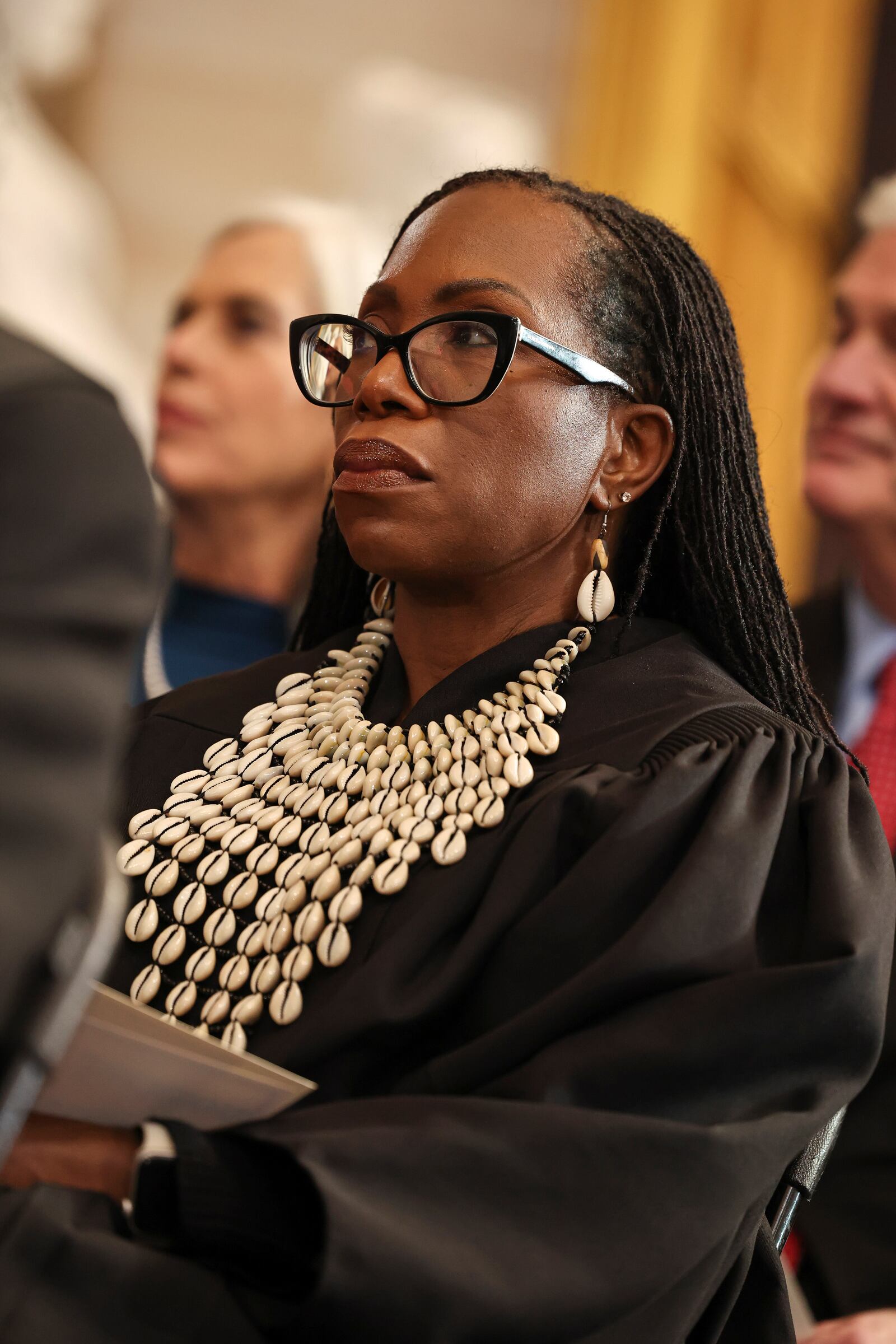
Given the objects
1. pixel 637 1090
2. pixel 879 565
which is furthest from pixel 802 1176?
pixel 879 565

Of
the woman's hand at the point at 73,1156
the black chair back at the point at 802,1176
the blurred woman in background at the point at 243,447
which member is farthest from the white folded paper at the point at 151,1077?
the blurred woman in background at the point at 243,447

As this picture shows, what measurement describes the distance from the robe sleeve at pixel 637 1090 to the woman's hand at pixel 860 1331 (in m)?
0.34

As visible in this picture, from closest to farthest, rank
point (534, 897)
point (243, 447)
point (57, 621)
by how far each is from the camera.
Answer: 1. point (57, 621)
2. point (534, 897)
3. point (243, 447)

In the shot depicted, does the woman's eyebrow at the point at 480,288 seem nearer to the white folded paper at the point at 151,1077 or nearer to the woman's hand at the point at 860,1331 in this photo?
the white folded paper at the point at 151,1077

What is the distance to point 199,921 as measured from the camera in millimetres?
1286

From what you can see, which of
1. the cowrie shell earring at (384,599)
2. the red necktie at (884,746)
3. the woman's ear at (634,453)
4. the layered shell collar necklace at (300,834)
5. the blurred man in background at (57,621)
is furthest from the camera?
the red necktie at (884,746)

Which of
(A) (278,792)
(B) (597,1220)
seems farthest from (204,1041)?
(A) (278,792)

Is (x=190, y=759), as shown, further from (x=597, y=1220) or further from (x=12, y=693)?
(x=12, y=693)

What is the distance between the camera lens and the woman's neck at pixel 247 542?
2518 mm

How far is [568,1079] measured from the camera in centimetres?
105

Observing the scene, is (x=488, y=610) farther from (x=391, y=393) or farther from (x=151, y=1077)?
(x=151, y=1077)

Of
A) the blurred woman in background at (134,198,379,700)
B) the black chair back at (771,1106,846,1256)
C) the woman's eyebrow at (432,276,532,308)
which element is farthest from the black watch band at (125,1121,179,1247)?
the blurred woman in background at (134,198,379,700)

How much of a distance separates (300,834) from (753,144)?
3.03 meters

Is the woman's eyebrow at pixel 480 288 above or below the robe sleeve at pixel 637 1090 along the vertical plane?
above
